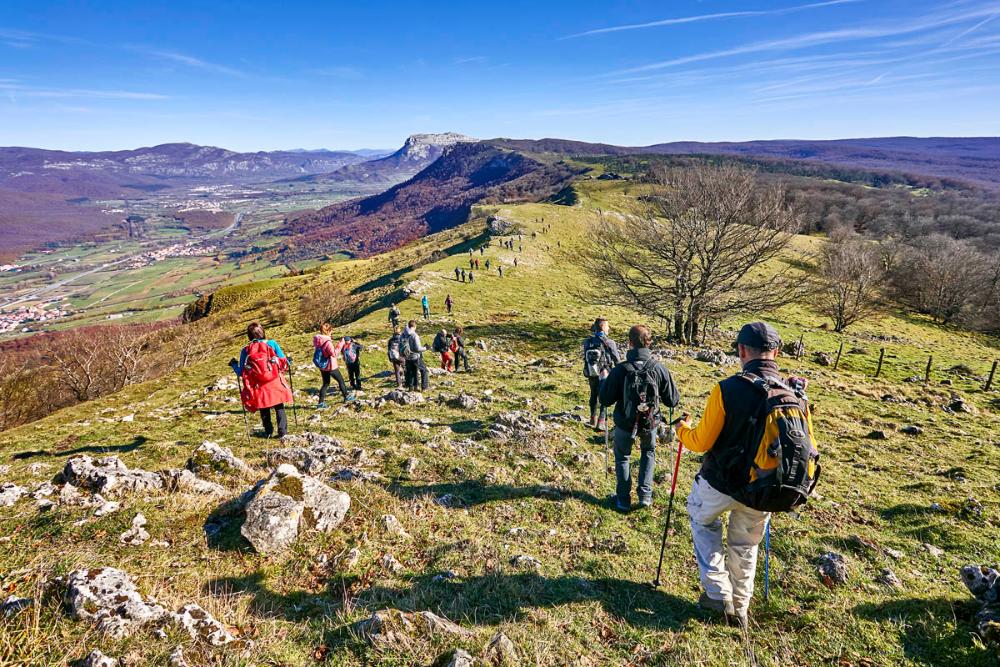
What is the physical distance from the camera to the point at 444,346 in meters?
18.1

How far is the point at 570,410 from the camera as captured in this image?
43.7 feet

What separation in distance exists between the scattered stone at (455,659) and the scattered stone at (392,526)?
2.35 meters

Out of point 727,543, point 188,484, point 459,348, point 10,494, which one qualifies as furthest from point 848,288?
point 10,494

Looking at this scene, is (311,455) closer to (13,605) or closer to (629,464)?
(13,605)

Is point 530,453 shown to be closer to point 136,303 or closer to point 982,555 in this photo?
point 982,555

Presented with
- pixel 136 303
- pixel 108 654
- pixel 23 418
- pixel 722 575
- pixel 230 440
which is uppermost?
pixel 108 654

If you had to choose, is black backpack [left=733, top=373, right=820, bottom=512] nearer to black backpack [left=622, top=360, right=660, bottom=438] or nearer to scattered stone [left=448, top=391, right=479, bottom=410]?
black backpack [left=622, top=360, right=660, bottom=438]

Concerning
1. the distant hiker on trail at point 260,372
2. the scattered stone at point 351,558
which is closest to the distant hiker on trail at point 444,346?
the distant hiker on trail at point 260,372

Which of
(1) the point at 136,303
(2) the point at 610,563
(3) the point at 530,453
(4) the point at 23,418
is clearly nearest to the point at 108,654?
(2) the point at 610,563

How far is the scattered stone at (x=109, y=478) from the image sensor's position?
6.30 metres

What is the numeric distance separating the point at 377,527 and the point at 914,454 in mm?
13592

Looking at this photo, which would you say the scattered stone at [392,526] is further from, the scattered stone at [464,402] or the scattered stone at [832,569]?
the scattered stone at [464,402]

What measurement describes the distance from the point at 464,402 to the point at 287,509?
7.40 m

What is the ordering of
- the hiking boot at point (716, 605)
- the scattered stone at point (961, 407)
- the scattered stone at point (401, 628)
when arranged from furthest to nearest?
the scattered stone at point (961, 407), the hiking boot at point (716, 605), the scattered stone at point (401, 628)
